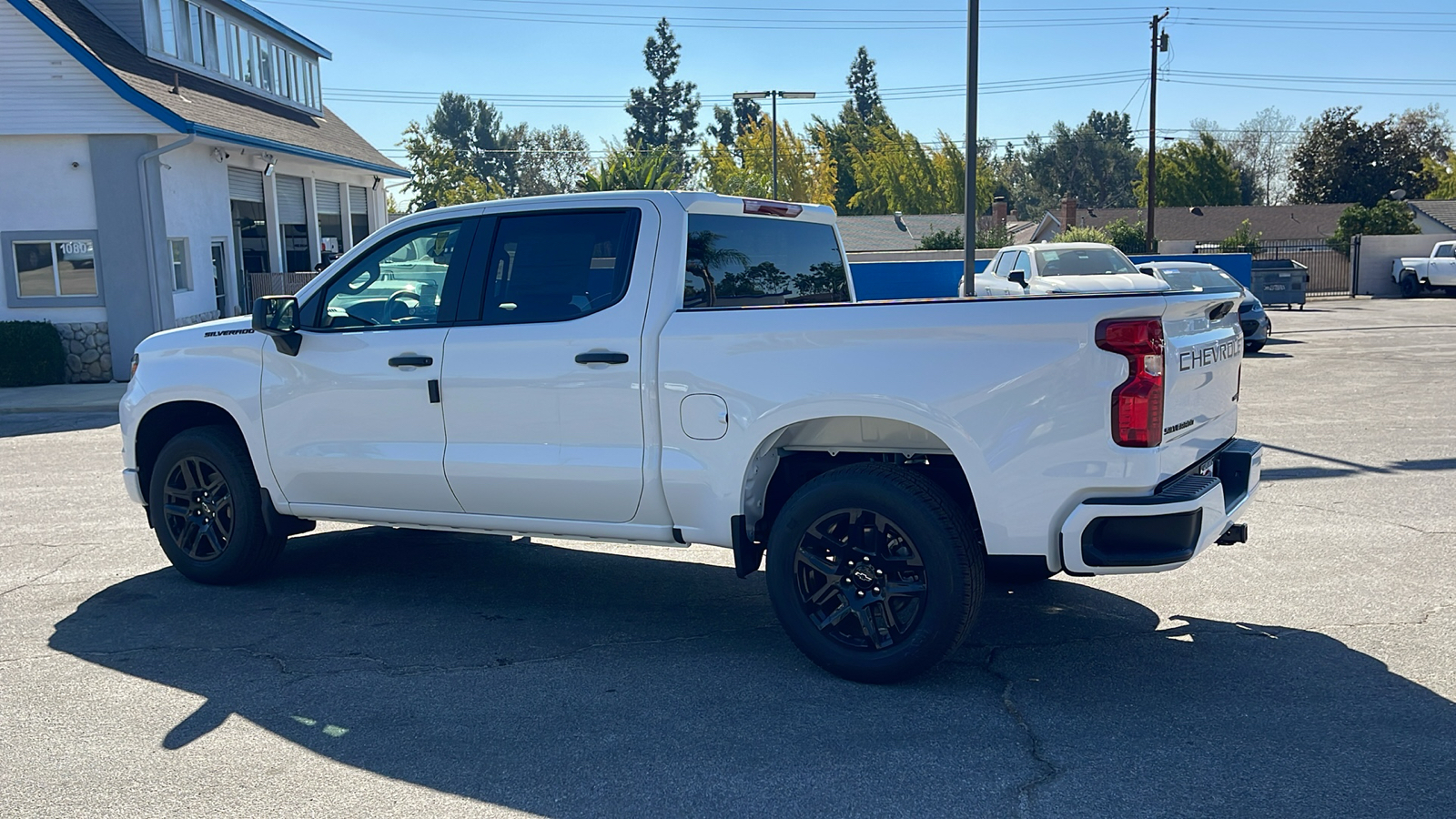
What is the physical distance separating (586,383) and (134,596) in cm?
295

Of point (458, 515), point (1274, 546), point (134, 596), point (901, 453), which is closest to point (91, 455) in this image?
point (134, 596)

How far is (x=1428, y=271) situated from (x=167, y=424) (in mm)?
38781

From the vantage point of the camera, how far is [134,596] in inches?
255

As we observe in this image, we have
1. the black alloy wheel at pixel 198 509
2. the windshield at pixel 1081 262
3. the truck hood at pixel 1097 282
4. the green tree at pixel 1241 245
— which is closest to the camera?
the black alloy wheel at pixel 198 509

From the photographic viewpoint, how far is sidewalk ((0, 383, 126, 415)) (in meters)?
16.2

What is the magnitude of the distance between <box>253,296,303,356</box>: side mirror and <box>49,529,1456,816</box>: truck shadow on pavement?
134cm

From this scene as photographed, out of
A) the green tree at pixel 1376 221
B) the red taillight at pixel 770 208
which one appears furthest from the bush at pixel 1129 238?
the red taillight at pixel 770 208

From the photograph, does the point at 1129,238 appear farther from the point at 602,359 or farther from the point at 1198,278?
the point at 602,359

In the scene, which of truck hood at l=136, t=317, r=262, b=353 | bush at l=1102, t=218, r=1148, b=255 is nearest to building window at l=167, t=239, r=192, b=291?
truck hood at l=136, t=317, r=262, b=353

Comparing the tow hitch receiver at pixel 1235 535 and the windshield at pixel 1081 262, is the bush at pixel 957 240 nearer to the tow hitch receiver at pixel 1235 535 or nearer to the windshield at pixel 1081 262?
the windshield at pixel 1081 262

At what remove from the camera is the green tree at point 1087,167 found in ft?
334

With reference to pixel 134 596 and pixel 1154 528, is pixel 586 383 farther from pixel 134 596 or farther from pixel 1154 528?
pixel 134 596

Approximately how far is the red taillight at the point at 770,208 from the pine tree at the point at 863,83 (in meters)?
107

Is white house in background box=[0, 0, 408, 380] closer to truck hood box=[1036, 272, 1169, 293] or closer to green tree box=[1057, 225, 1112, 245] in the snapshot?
truck hood box=[1036, 272, 1169, 293]
